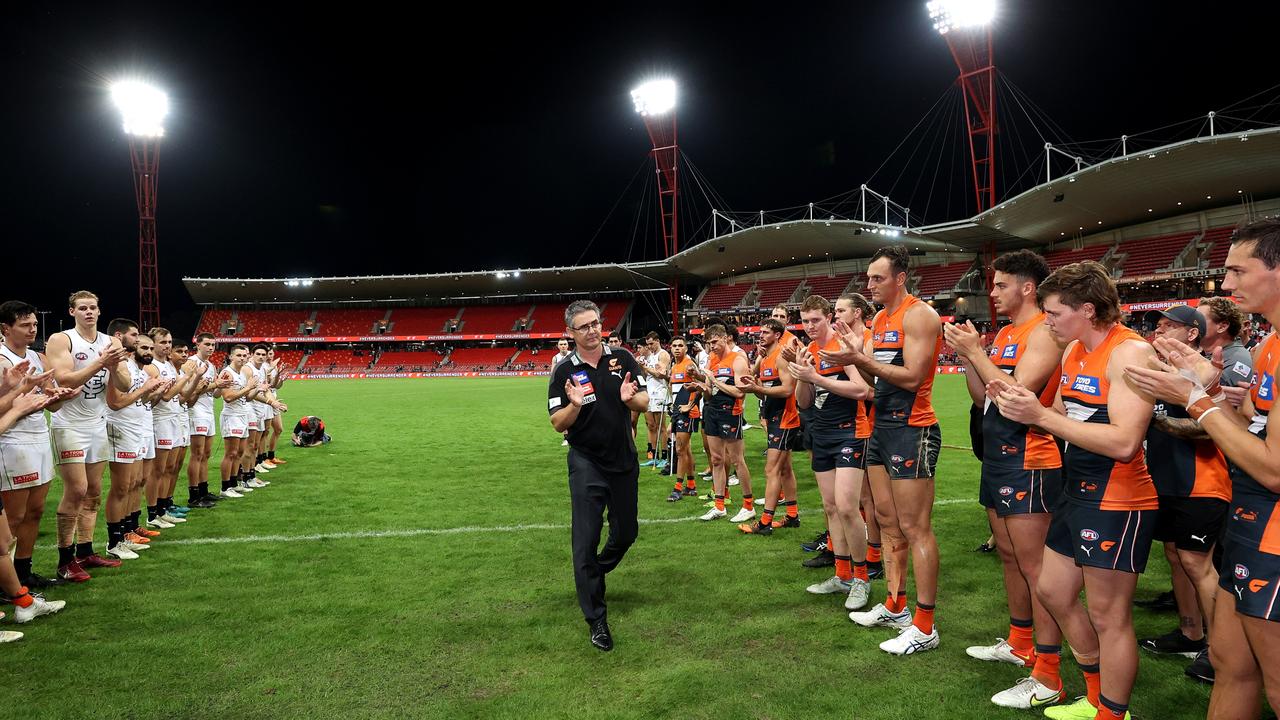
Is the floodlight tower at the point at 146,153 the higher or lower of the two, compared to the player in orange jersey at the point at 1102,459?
higher

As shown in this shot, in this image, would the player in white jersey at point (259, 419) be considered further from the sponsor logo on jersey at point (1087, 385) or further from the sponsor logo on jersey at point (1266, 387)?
the sponsor logo on jersey at point (1266, 387)

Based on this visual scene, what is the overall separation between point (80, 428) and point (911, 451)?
23.1 feet

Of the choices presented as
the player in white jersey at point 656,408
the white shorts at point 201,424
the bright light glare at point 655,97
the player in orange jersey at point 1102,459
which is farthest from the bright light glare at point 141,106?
the player in orange jersey at point 1102,459

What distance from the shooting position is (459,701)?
370 centimetres

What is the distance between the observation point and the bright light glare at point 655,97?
46875 mm

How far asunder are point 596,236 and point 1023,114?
4951 centimetres

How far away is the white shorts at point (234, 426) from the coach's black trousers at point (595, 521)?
24.3 feet

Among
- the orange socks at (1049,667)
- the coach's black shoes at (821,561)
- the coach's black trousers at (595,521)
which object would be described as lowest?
the coach's black shoes at (821,561)

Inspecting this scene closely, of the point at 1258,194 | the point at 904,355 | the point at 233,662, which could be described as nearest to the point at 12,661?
the point at 233,662

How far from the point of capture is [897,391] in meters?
4.35

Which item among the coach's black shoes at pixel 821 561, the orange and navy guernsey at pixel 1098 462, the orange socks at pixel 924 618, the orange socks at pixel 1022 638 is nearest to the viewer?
the orange and navy guernsey at pixel 1098 462

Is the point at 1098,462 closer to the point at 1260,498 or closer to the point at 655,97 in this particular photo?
the point at 1260,498

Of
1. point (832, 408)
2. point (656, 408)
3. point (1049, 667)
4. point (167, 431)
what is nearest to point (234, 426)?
point (167, 431)

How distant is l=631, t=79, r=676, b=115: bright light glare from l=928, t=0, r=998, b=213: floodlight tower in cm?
1783
